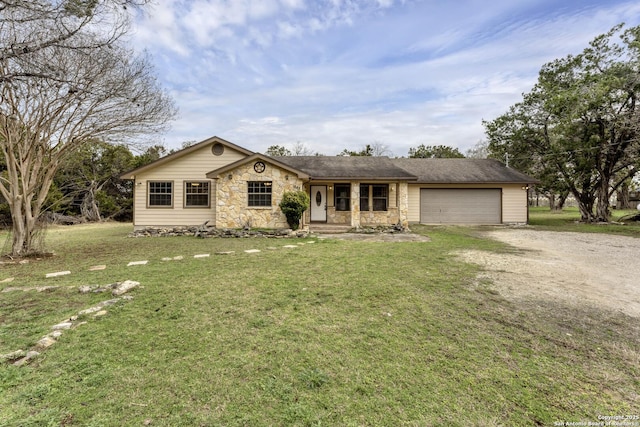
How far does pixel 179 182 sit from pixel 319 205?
6918 mm

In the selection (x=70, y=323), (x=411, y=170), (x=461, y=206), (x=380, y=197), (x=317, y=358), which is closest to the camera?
(x=317, y=358)

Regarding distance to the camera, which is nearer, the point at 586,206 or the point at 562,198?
the point at 586,206

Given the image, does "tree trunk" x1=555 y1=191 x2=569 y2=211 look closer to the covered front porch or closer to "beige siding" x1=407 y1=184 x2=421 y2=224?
"beige siding" x1=407 y1=184 x2=421 y2=224

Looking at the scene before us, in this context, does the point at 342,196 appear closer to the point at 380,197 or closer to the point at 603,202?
the point at 380,197

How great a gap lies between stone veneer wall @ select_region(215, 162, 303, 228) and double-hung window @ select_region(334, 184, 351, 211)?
12.4ft

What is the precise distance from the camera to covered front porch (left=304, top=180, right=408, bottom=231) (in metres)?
15.3

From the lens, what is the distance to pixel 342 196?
15.6 m

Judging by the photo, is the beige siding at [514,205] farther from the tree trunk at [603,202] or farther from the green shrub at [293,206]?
the green shrub at [293,206]

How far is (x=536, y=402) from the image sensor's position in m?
2.19

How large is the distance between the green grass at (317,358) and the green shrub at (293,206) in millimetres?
7120

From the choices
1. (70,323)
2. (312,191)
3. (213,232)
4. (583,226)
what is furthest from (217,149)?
(583,226)

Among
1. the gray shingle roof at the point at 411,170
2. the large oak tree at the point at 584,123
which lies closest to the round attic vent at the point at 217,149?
the gray shingle roof at the point at 411,170

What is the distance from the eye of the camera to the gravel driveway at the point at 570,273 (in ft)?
14.6

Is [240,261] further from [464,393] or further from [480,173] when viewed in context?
[480,173]
